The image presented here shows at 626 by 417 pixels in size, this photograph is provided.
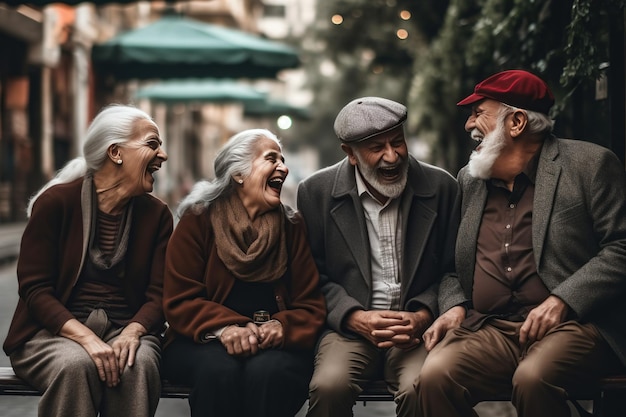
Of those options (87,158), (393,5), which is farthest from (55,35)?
(87,158)

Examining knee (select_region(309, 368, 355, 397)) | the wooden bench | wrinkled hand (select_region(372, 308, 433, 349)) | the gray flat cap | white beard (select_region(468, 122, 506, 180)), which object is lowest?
the wooden bench

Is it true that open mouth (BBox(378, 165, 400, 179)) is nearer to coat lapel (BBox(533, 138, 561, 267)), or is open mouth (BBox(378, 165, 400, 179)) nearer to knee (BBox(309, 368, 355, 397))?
coat lapel (BBox(533, 138, 561, 267))

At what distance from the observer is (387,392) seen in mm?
4250

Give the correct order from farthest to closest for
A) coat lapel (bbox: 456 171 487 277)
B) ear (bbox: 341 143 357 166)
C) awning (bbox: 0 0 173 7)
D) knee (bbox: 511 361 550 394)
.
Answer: awning (bbox: 0 0 173 7)
ear (bbox: 341 143 357 166)
coat lapel (bbox: 456 171 487 277)
knee (bbox: 511 361 550 394)

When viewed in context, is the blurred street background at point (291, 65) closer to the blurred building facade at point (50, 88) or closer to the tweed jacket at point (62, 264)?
the blurred building facade at point (50, 88)

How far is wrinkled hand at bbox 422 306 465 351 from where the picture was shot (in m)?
4.18

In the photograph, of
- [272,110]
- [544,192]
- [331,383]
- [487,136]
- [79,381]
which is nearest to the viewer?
[79,381]

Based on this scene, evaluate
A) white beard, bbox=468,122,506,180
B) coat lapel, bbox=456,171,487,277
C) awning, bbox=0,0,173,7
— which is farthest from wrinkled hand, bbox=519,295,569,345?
awning, bbox=0,0,173,7

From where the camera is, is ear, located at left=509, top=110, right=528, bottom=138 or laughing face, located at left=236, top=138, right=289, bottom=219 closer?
ear, located at left=509, top=110, right=528, bottom=138

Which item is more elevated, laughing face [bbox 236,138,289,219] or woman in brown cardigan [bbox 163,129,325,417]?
laughing face [bbox 236,138,289,219]

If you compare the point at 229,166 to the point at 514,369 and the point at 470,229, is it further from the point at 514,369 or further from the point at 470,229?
the point at 514,369

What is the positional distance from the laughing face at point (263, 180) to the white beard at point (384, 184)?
0.38 metres

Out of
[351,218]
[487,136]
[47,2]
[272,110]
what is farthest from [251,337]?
[272,110]

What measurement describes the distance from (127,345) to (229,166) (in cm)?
93
